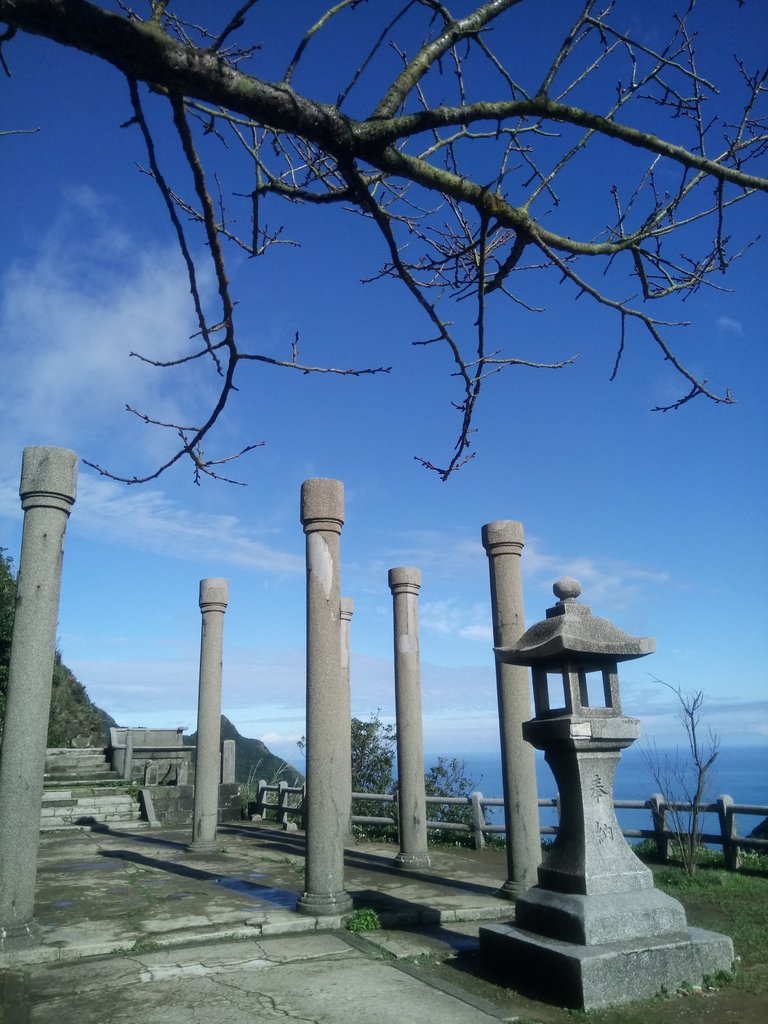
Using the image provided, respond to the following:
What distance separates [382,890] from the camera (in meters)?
8.17

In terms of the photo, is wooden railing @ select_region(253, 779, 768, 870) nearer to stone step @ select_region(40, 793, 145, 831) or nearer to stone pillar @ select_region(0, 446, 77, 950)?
stone step @ select_region(40, 793, 145, 831)

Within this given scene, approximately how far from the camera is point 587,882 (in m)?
5.12

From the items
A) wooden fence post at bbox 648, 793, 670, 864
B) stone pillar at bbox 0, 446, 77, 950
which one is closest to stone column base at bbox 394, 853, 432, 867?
wooden fence post at bbox 648, 793, 670, 864

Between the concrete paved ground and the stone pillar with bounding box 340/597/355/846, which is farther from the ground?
the stone pillar with bounding box 340/597/355/846

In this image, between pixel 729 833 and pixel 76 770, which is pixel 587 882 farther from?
pixel 76 770

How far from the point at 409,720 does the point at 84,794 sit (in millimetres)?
10603

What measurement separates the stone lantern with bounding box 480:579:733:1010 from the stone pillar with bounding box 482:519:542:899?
2.13 meters

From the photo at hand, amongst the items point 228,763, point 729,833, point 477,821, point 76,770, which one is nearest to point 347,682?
point 477,821

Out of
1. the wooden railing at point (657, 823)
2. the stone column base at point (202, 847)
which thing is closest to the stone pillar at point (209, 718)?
the stone column base at point (202, 847)

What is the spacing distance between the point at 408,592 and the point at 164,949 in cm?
589

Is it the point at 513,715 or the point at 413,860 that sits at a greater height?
the point at 513,715

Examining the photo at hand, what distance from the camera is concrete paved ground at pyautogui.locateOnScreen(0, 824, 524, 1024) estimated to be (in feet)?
14.7

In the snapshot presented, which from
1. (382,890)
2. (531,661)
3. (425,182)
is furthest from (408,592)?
(425,182)

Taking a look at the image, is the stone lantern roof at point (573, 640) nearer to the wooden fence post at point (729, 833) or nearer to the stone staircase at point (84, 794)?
the wooden fence post at point (729, 833)
